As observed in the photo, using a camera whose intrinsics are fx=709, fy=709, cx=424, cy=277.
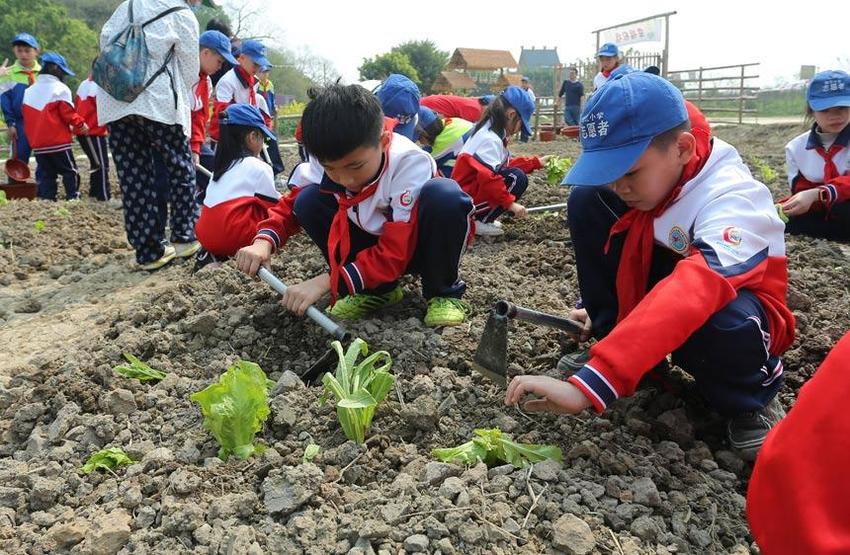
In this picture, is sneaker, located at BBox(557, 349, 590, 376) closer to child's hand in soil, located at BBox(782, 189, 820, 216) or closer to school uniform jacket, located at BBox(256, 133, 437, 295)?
school uniform jacket, located at BBox(256, 133, 437, 295)

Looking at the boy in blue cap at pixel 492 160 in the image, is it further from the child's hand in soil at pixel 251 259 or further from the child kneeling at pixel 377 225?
the child's hand in soil at pixel 251 259

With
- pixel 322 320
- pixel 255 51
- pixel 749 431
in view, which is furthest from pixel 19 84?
pixel 749 431

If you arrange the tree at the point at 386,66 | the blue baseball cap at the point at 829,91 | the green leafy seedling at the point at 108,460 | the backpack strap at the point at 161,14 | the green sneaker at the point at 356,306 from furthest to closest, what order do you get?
the tree at the point at 386,66 → the backpack strap at the point at 161,14 → the blue baseball cap at the point at 829,91 → the green sneaker at the point at 356,306 → the green leafy seedling at the point at 108,460

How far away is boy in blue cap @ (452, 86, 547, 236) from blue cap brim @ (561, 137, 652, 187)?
2.99m

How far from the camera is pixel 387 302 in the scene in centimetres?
334

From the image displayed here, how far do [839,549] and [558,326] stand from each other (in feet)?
5.41

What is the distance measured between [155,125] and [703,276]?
Answer: 3822 millimetres

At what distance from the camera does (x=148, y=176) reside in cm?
466

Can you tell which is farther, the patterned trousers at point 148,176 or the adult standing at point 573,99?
the adult standing at point 573,99

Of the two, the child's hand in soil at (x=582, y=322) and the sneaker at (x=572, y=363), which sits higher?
the child's hand in soil at (x=582, y=322)

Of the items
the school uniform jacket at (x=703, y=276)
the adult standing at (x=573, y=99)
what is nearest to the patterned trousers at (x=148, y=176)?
the school uniform jacket at (x=703, y=276)

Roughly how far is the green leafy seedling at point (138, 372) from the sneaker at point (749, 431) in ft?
6.62

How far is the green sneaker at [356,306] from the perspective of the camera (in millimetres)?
3162

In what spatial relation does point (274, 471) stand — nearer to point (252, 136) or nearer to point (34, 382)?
point (34, 382)
